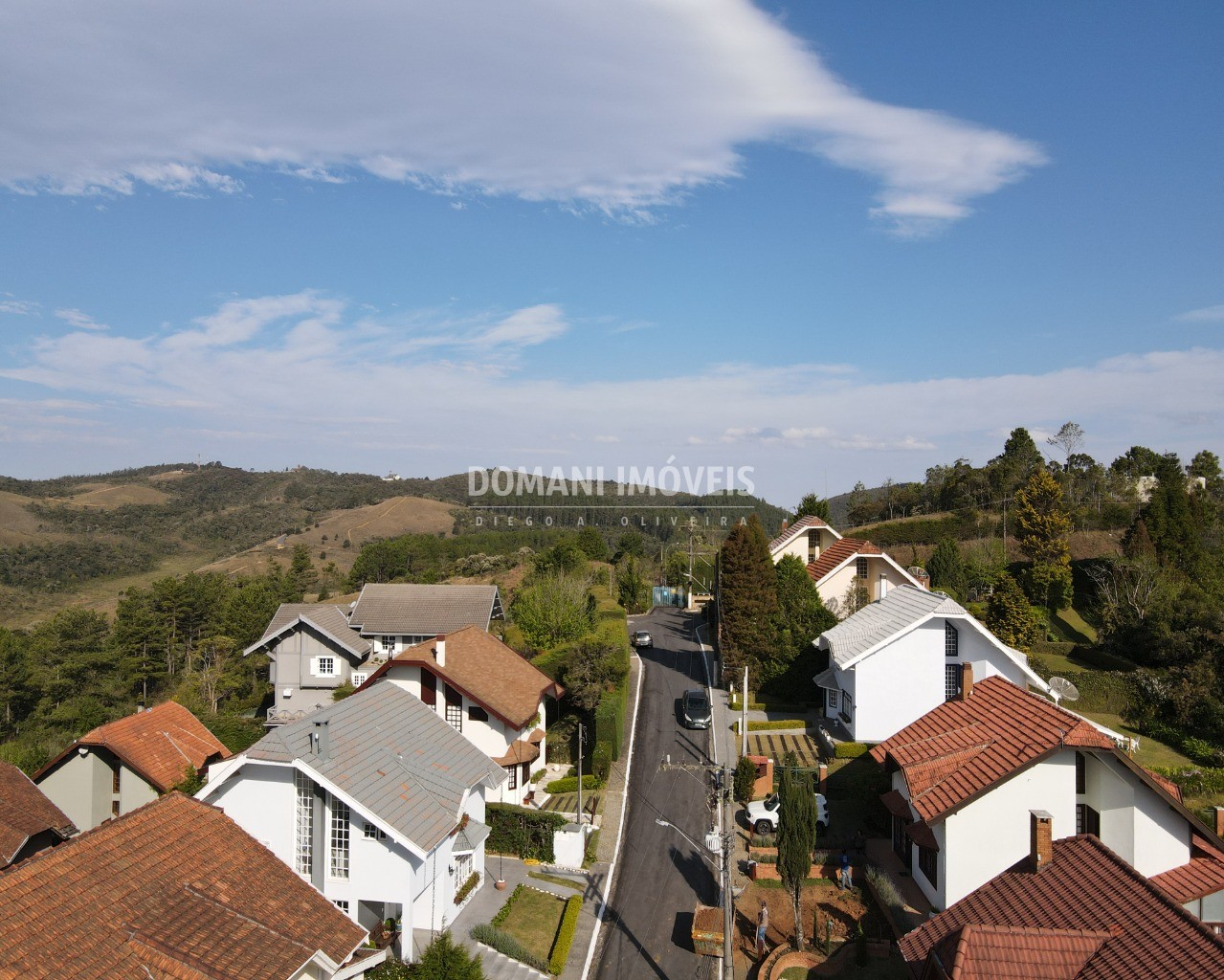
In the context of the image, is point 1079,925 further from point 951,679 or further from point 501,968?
point 951,679

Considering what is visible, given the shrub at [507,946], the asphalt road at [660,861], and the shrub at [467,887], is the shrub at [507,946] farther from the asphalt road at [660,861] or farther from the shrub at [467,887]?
the shrub at [467,887]

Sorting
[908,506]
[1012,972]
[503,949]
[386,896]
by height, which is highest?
[908,506]

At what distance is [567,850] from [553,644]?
17.2 meters

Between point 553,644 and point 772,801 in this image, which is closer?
point 772,801

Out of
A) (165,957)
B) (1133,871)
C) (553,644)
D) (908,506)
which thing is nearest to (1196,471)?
(908,506)

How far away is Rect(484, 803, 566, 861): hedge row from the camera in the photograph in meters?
24.7

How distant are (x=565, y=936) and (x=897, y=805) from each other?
9.73 metres

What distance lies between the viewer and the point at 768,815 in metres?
25.7

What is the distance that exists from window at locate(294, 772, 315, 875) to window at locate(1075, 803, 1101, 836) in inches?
730

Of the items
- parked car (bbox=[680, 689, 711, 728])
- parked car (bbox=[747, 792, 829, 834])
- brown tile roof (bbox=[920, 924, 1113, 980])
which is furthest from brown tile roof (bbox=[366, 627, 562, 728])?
brown tile roof (bbox=[920, 924, 1113, 980])

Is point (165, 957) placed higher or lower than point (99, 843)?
lower

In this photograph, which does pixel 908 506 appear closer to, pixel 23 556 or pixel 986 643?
pixel 986 643

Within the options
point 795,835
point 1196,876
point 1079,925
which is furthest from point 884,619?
point 1079,925

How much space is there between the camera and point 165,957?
11.8m
